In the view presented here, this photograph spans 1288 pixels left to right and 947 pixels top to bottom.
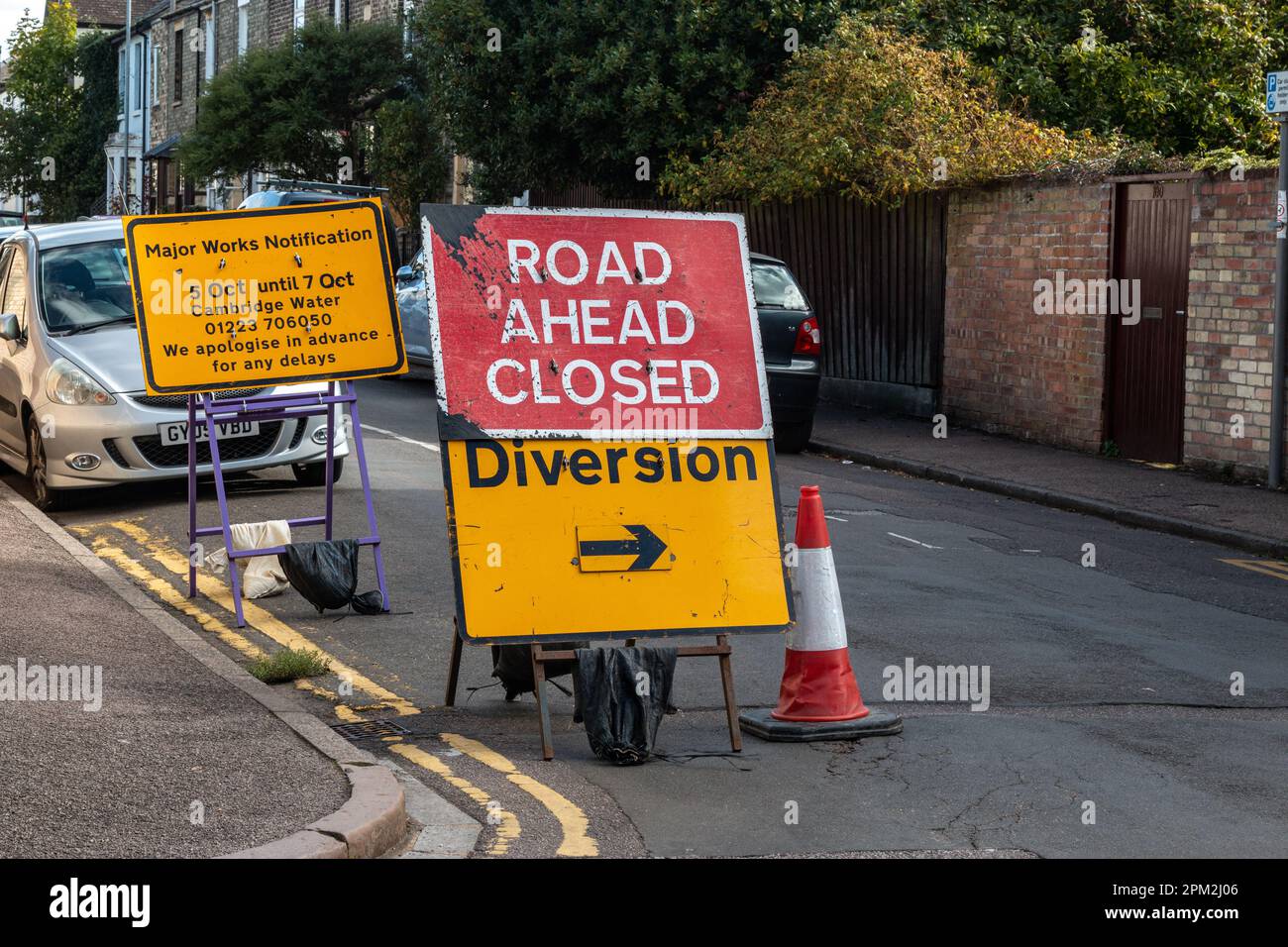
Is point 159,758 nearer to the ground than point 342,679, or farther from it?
farther from it

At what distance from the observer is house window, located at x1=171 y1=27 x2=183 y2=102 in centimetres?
5256

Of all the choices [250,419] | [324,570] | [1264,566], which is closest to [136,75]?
[250,419]

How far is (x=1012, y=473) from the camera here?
15.0 meters

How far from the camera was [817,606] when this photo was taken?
267 inches

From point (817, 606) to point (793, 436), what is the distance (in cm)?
986

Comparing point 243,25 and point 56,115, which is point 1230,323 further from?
point 56,115

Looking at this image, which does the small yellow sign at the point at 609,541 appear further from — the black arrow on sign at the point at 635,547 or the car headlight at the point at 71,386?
the car headlight at the point at 71,386

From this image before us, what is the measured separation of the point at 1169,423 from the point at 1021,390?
81.9 inches

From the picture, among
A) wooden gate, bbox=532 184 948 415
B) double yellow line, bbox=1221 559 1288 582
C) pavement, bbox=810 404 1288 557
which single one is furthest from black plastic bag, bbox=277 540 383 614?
wooden gate, bbox=532 184 948 415

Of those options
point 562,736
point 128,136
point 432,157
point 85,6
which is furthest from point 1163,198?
point 85,6

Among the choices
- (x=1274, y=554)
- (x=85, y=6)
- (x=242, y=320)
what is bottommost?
(x=1274, y=554)

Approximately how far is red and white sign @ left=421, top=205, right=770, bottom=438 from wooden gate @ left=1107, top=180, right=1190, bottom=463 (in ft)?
29.9

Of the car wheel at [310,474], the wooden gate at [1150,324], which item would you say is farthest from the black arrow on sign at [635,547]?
the wooden gate at [1150,324]

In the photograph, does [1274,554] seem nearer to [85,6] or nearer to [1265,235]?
[1265,235]
